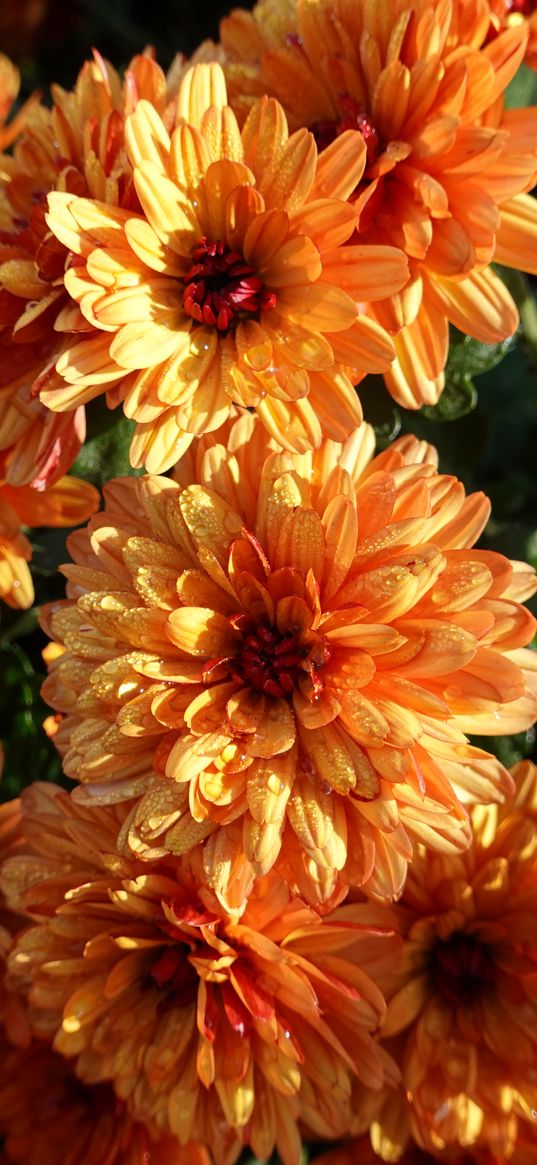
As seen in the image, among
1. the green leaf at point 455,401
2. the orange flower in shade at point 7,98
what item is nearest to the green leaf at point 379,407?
the green leaf at point 455,401

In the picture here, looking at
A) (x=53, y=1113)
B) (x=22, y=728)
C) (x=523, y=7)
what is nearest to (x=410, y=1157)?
(x=53, y=1113)

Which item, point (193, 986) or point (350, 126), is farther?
point (193, 986)

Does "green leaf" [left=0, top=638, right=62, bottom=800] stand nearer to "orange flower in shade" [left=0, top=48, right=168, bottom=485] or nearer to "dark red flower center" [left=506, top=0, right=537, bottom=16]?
"orange flower in shade" [left=0, top=48, right=168, bottom=485]

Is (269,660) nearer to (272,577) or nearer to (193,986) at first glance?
(272,577)

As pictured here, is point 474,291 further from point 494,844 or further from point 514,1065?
point 514,1065

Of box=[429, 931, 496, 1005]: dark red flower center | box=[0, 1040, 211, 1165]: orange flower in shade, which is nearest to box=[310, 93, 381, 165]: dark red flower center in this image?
box=[429, 931, 496, 1005]: dark red flower center

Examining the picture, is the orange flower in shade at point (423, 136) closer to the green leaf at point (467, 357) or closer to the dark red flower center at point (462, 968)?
the green leaf at point (467, 357)

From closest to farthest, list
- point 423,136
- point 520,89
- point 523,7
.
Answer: point 423,136, point 523,7, point 520,89
